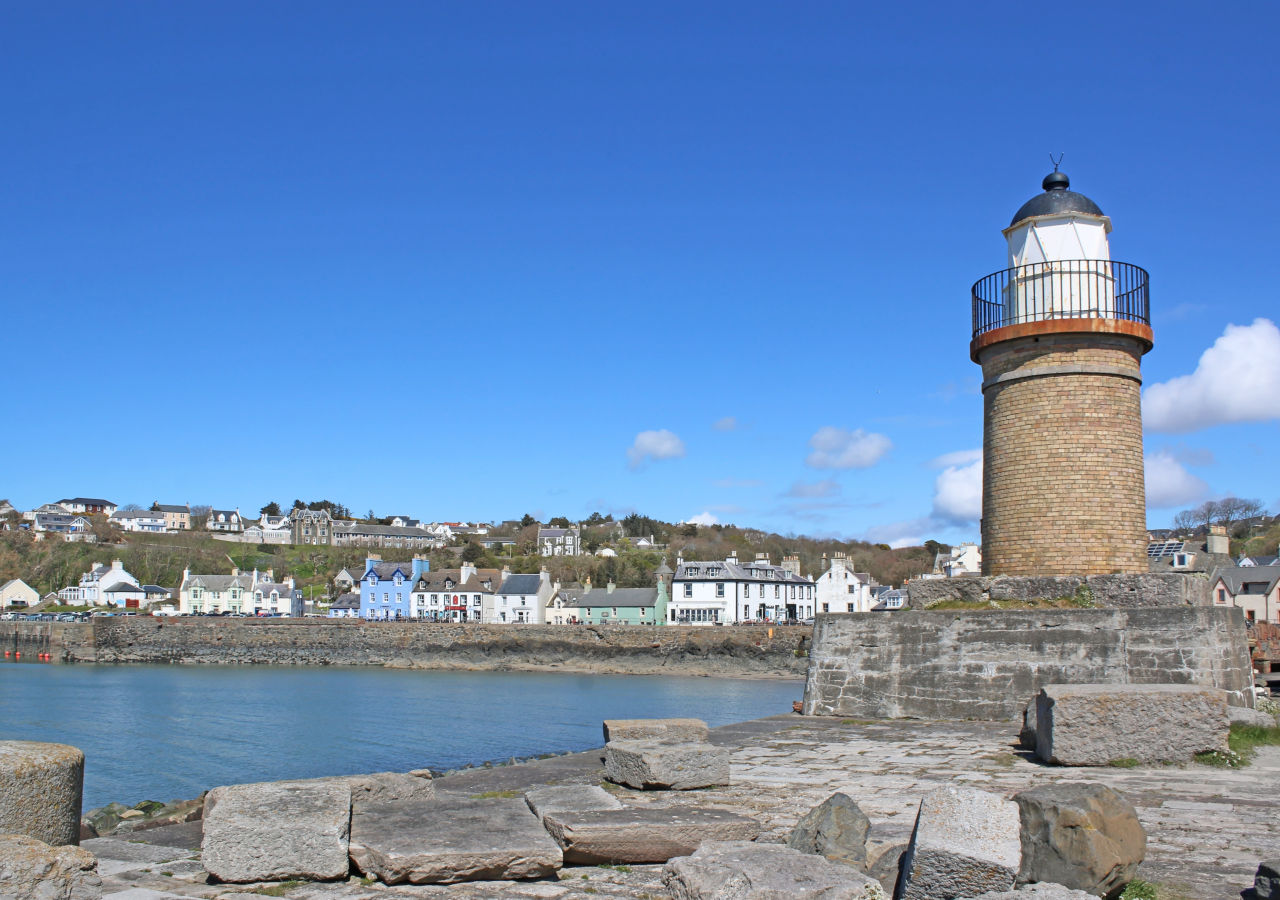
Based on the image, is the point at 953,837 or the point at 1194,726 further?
the point at 1194,726

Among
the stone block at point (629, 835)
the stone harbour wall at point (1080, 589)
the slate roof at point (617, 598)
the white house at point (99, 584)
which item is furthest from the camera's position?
the white house at point (99, 584)

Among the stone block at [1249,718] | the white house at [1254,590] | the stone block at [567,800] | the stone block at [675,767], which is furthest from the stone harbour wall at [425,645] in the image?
the stone block at [567,800]

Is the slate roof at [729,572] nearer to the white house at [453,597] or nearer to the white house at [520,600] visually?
the white house at [520,600]

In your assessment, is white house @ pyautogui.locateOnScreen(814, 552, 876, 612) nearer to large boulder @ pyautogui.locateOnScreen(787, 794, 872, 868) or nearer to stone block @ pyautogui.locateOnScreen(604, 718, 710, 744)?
stone block @ pyautogui.locateOnScreen(604, 718, 710, 744)

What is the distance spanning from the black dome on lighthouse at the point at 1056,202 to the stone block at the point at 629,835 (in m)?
11.5

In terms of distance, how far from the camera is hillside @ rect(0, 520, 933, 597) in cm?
10156

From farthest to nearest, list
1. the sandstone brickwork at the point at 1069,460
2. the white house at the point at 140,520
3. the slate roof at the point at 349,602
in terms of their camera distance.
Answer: the white house at the point at 140,520 < the slate roof at the point at 349,602 < the sandstone brickwork at the point at 1069,460

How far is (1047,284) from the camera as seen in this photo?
1394 cm

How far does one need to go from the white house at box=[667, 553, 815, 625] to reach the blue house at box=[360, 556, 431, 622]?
23430 millimetres

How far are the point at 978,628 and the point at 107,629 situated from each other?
242ft

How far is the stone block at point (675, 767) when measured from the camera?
743 centimetres

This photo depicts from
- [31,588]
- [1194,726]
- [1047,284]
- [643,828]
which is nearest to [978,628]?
[1194,726]

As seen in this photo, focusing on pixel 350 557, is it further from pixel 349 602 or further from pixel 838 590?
pixel 838 590

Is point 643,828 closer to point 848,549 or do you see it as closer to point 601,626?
point 601,626
